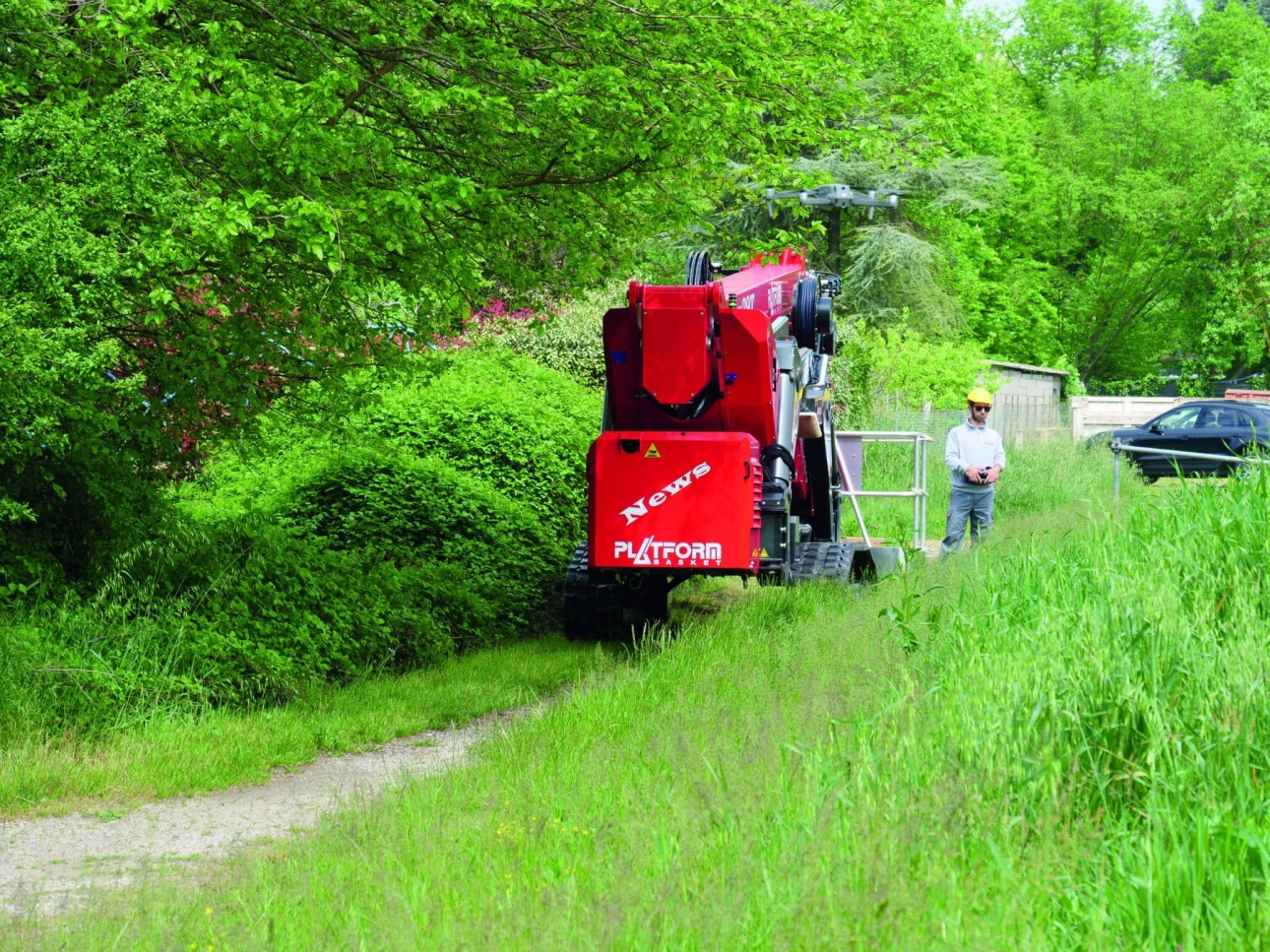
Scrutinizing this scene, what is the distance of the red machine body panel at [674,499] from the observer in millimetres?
9945

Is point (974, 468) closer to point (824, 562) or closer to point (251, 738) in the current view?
point (824, 562)

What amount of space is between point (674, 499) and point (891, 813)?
600cm

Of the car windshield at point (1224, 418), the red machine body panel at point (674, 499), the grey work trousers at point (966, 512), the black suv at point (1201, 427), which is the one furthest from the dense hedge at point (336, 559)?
the car windshield at point (1224, 418)

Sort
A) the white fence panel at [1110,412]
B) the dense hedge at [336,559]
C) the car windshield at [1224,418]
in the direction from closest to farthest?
the dense hedge at [336,559] → the car windshield at [1224,418] → the white fence panel at [1110,412]

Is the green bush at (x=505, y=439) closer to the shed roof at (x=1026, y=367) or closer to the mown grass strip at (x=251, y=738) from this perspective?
the mown grass strip at (x=251, y=738)

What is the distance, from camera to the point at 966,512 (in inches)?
505

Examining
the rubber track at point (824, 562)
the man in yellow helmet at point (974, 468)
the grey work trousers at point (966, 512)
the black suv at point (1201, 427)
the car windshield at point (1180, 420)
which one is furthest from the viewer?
the car windshield at point (1180, 420)

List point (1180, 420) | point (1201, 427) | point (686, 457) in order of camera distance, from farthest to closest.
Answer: point (1180, 420), point (1201, 427), point (686, 457)

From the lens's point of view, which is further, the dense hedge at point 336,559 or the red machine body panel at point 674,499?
the red machine body panel at point 674,499

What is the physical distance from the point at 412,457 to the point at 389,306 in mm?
2074

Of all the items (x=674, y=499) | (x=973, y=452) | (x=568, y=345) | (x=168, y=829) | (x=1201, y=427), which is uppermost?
(x=568, y=345)

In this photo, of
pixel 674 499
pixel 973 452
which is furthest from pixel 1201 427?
pixel 674 499

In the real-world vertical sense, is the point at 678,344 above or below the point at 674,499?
above

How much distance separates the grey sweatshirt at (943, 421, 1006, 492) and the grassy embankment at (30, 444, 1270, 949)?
5868mm
